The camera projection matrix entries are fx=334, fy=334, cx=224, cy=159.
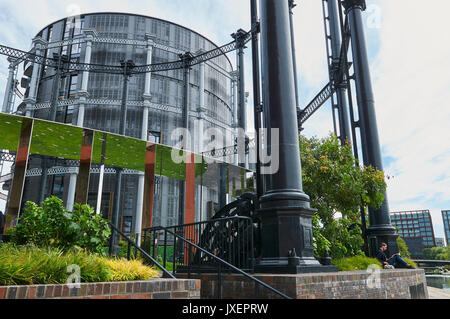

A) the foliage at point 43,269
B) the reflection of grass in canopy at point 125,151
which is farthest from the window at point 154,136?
the foliage at point 43,269

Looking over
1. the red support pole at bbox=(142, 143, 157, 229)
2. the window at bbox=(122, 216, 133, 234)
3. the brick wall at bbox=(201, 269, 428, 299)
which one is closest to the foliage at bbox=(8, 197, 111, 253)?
the brick wall at bbox=(201, 269, 428, 299)

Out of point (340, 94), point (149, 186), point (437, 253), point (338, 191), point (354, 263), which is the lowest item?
point (437, 253)

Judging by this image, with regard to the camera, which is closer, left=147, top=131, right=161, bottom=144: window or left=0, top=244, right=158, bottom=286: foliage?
left=0, top=244, right=158, bottom=286: foliage

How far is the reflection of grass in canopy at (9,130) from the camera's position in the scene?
38.8 ft

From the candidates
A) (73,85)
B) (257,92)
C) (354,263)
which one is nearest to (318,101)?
(257,92)

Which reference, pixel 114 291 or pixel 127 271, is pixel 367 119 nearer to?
pixel 127 271

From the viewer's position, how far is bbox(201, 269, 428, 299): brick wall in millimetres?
5477

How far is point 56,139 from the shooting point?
13.5 m

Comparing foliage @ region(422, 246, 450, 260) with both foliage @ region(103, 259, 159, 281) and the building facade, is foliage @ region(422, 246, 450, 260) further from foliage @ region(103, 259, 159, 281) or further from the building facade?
foliage @ region(103, 259, 159, 281)

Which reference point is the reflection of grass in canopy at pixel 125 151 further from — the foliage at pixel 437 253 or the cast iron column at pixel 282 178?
the foliage at pixel 437 253

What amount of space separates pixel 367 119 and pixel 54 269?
41.7ft

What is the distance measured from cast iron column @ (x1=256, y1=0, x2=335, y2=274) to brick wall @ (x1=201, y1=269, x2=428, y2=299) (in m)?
0.59

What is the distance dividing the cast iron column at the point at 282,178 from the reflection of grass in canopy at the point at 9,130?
9232mm
